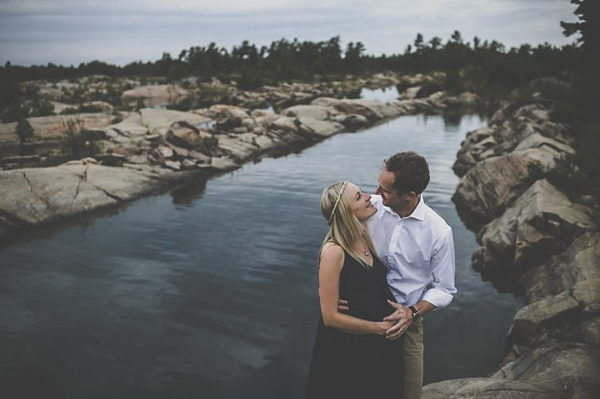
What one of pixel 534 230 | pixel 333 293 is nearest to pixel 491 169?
pixel 534 230

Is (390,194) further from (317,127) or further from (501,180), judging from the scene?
(317,127)

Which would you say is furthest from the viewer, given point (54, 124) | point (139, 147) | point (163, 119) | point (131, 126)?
point (163, 119)

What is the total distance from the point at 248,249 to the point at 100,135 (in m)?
15.8

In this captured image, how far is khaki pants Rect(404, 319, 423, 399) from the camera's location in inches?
140

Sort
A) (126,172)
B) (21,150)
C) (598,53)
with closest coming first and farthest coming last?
(126,172) → (598,53) → (21,150)

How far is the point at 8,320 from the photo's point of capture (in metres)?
8.29

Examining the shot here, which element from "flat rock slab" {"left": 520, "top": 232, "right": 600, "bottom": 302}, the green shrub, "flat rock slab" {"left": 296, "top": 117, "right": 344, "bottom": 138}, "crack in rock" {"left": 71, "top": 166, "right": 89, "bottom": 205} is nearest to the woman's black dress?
"flat rock slab" {"left": 520, "top": 232, "right": 600, "bottom": 302}

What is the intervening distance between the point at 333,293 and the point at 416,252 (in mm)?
735

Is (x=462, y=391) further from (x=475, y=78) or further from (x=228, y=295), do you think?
(x=475, y=78)

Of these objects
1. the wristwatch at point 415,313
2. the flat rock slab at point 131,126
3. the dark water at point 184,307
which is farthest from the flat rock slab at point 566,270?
the flat rock slab at point 131,126

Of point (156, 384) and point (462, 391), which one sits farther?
point (156, 384)

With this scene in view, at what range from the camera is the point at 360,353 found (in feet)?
10.9

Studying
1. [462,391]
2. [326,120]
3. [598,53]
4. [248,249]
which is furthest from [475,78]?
[462,391]

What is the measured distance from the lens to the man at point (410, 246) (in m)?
3.28
